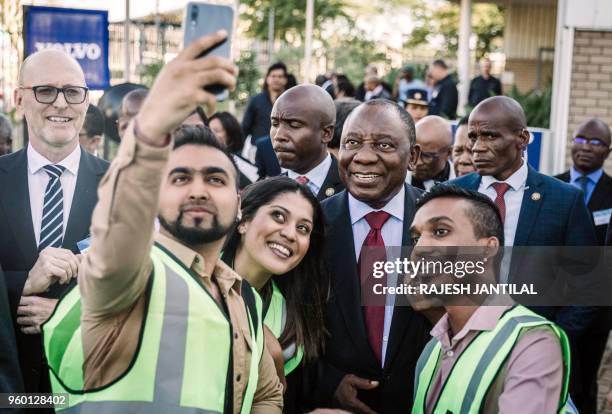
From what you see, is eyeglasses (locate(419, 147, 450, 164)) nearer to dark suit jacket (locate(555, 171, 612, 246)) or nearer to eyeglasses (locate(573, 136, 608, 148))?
dark suit jacket (locate(555, 171, 612, 246))

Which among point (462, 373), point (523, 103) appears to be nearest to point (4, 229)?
point (462, 373)

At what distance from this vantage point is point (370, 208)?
14.6 ft

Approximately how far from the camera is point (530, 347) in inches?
125

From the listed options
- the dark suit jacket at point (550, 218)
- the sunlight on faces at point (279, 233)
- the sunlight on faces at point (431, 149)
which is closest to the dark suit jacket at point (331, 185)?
the dark suit jacket at point (550, 218)

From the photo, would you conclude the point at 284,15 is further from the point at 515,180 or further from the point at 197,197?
the point at 197,197

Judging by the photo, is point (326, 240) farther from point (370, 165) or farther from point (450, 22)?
point (450, 22)

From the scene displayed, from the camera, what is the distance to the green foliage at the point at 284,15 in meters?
29.2

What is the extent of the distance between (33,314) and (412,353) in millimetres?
1641

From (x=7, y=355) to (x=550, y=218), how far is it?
2.92 meters

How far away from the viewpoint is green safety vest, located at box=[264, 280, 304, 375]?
3.95 m

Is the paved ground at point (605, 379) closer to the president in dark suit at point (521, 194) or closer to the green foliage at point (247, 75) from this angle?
the president in dark suit at point (521, 194)

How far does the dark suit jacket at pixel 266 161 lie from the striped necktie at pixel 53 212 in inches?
110

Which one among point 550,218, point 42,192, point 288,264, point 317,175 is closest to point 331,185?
point 317,175

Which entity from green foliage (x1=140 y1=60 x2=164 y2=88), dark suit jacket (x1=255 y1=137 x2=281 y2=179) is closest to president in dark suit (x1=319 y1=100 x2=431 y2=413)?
dark suit jacket (x1=255 y1=137 x2=281 y2=179)
